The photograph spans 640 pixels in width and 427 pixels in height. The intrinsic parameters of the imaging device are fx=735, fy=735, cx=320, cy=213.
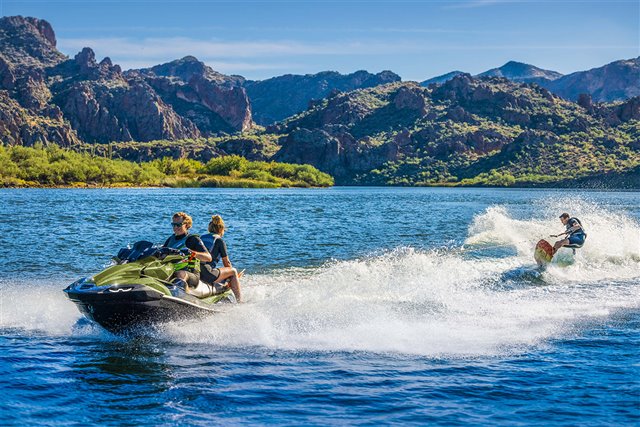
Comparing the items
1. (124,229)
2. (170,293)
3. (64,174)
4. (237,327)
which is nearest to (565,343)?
(237,327)

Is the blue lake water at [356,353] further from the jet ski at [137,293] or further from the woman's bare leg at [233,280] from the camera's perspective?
the jet ski at [137,293]

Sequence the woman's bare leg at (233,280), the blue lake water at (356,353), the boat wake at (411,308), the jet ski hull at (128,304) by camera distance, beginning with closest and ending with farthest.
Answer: the blue lake water at (356,353), the jet ski hull at (128,304), the boat wake at (411,308), the woman's bare leg at (233,280)

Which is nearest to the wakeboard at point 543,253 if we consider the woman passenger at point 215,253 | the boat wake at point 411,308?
the boat wake at point 411,308

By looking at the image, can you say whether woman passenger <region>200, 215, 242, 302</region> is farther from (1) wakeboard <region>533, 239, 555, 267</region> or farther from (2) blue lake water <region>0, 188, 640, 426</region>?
(1) wakeboard <region>533, 239, 555, 267</region>

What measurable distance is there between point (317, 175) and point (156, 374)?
180m

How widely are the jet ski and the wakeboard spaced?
12.4 meters

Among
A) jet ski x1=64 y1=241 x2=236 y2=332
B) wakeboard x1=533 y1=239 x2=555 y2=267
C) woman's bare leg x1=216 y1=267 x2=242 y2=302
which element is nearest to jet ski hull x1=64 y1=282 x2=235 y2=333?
jet ski x1=64 y1=241 x2=236 y2=332

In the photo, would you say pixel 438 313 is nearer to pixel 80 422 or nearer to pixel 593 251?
pixel 80 422

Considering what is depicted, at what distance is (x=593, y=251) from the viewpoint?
24578mm

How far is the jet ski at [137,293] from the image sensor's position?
1171cm

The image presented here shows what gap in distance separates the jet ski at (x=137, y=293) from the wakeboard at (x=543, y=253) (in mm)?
12377

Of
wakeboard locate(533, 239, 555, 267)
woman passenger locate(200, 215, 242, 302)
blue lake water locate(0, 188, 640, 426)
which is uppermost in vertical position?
woman passenger locate(200, 215, 242, 302)

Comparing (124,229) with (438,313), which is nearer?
(438,313)

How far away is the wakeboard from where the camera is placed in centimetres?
2180
